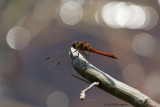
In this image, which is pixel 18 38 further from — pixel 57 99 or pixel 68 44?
pixel 57 99

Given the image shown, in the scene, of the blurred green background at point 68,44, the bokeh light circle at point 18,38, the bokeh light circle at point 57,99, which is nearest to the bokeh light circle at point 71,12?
the blurred green background at point 68,44

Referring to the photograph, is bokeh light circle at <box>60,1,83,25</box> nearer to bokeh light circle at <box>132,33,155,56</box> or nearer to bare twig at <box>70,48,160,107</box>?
bokeh light circle at <box>132,33,155,56</box>

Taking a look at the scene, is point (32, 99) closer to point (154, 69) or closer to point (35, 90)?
point (35, 90)

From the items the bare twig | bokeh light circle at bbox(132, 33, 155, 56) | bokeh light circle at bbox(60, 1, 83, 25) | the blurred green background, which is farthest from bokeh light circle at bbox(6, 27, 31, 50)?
the bare twig

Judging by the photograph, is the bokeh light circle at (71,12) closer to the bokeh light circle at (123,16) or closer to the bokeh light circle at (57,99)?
the bokeh light circle at (123,16)

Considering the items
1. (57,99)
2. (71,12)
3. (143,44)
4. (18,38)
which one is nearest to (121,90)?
(57,99)

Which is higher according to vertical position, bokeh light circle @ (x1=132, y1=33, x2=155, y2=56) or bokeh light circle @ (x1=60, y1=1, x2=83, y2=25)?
bokeh light circle @ (x1=60, y1=1, x2=83, y2=25)

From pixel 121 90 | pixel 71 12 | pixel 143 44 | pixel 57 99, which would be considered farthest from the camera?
pixel 71 12

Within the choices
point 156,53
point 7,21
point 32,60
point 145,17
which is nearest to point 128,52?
point 156,53
